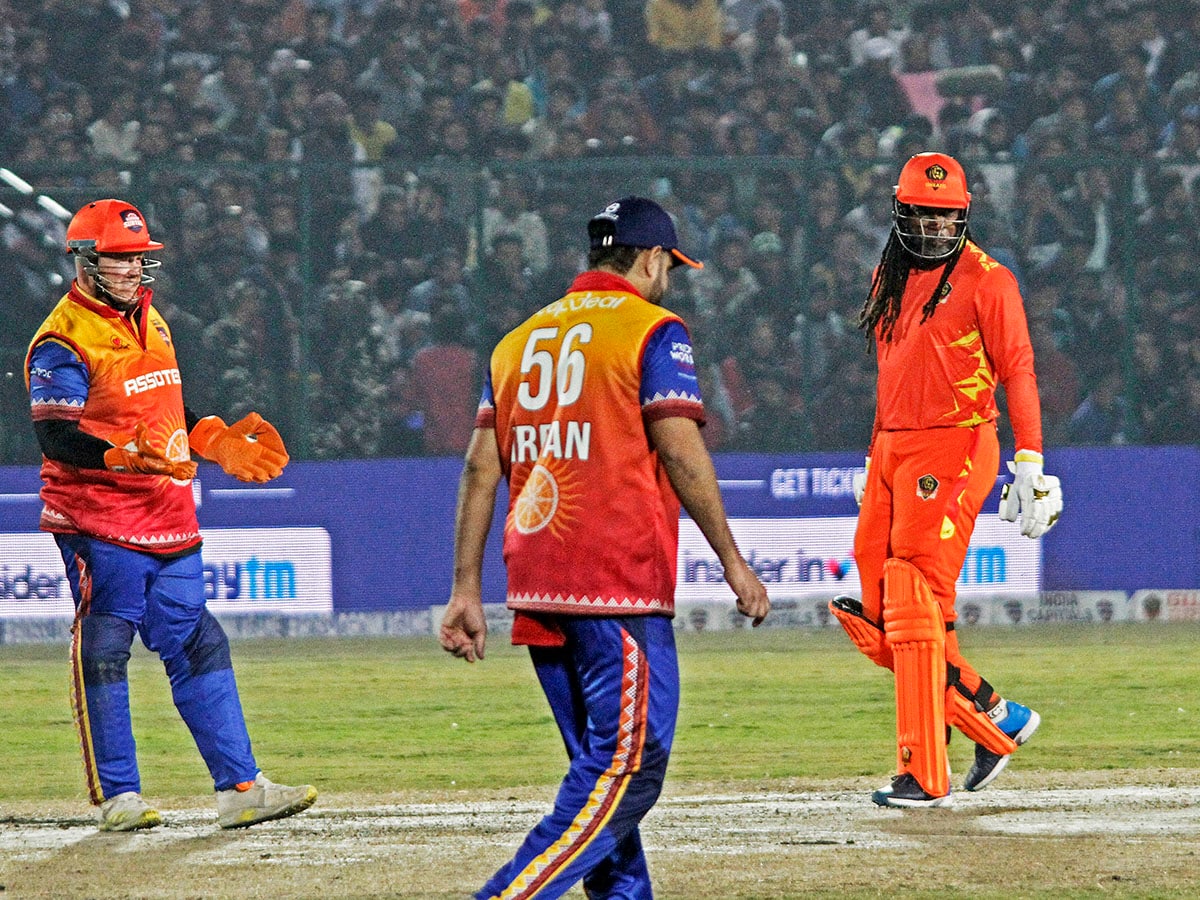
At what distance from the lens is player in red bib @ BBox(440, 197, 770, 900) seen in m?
4.77

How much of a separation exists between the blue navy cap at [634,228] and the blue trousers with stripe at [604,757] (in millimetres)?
1017

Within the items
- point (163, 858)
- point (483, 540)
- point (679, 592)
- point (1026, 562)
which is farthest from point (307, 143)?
point (483, 540)

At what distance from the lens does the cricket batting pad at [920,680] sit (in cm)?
701

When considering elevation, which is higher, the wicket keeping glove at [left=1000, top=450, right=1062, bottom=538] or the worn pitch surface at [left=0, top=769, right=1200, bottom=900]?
the wicket keeping glove at [left=1000, top=450, right=1062, bottom=538]

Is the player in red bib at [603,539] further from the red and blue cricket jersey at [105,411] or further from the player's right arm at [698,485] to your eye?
the red and blue cricket jersey at [105,411]

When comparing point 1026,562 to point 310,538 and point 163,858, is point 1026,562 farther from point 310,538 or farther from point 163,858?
point 163,858

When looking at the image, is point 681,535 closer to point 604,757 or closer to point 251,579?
point 251,579

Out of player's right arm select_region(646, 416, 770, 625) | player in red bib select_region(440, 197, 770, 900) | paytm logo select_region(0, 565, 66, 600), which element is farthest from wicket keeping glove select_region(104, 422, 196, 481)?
paytm logo select_region(0, 565, 66, 600)

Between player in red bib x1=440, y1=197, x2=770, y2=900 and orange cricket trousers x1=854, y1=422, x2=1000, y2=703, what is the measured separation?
2.31 metres

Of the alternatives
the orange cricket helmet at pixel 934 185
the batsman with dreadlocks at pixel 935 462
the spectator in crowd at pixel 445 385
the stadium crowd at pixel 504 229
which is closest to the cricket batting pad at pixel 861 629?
the batsman with dreadlocks at pixel 935 462

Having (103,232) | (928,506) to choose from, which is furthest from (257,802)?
(928,506)

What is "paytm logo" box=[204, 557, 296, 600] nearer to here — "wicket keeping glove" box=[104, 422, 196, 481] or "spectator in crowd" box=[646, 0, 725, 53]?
"spectator in crowd" box=[646, 0, 725, 53]

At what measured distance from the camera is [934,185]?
7.30 meters

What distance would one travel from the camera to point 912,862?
611 centimetres
